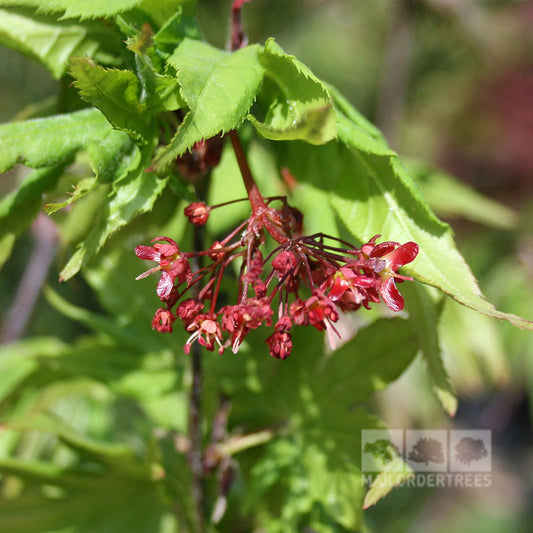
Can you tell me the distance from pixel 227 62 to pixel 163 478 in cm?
59

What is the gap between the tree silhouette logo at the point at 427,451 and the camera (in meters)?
0.80

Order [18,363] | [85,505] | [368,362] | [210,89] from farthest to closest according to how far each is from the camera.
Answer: [18,363] → [85,505] → [368,362] → [210,89]

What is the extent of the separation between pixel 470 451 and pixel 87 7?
0.74 m

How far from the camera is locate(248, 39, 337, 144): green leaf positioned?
46cm

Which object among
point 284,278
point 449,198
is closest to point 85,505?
point 284,278

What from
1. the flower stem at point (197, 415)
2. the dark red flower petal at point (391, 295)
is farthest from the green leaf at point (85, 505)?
the dark red flower petal at point (391, 295)

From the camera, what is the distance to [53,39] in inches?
26.5

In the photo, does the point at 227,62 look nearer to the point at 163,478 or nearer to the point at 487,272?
the point at 163,478

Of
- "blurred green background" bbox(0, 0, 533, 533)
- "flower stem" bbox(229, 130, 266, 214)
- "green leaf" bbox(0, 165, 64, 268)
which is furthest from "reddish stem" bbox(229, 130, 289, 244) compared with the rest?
"blurred green background" bbox(0, 0, 533, 533)

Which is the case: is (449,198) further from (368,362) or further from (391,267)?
(391,267)

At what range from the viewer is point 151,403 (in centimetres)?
96

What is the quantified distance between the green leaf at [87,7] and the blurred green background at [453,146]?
411 mm

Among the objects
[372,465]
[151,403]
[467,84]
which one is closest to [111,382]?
[151,403]

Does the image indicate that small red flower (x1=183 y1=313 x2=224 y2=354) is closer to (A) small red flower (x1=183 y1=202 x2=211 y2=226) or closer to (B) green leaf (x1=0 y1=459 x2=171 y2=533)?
(A) small red flower (x1=183 y1=202 x2=211 y2=226)
